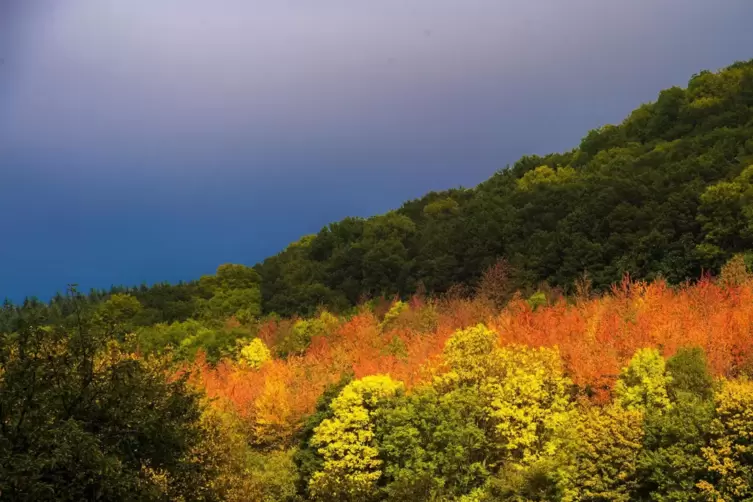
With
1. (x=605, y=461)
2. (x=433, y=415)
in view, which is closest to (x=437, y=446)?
(x=433, y=415)

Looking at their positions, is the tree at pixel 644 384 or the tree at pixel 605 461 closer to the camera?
the tree at pixel 605 461

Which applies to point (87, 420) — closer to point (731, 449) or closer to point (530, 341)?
point (731, 449)

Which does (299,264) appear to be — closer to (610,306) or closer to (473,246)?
(473,246)

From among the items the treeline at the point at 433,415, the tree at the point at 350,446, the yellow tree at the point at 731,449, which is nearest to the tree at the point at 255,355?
the treeline at the point at 433,415

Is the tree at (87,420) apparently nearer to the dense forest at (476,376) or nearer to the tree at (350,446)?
the dense forest at (476,376)

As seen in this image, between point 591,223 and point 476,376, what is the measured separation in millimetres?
24676

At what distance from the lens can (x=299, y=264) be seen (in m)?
75.8

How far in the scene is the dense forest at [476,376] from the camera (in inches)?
723

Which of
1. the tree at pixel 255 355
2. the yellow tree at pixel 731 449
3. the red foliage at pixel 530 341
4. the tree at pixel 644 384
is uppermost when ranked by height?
the tree at pixel 255 355

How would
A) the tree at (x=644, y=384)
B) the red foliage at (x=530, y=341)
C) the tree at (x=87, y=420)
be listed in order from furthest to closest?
the red foliage at (x=530, y=341) < the tree at (x=644, y=384) < the tree at (x=87, y=420)

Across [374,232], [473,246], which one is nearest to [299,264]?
[374,232]

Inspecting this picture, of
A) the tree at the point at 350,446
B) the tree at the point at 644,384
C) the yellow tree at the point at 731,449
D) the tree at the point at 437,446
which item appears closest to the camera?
the yellow tree at the point at 731,449

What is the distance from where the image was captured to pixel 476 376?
27875mm

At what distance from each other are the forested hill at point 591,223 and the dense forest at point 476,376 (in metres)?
0.24
